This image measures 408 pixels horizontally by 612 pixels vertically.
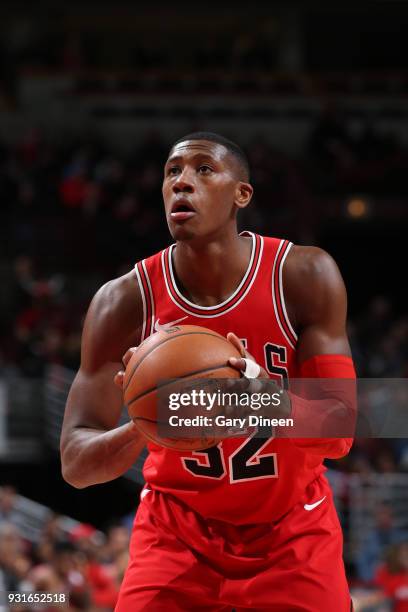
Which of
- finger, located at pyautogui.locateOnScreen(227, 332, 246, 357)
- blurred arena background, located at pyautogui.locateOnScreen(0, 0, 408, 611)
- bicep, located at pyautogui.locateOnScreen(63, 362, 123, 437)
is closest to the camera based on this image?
finger, located at pyautogui.locateOnScreen(227, 332, 246, 357)

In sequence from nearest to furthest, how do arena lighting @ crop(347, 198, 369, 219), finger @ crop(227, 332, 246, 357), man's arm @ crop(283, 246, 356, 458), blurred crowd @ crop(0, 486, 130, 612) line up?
finger @ crop(227, 332, 246, 357)
man's arm @ crop(283, 246, 356, 458)
blurred crowd @ crop(0, 486, 130, 612)
arena lighting @ crop(347, 198, 369, 219)

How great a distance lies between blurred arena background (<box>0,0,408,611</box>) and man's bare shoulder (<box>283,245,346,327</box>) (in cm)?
517

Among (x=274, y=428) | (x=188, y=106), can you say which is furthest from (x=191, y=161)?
(x=188, y=106)

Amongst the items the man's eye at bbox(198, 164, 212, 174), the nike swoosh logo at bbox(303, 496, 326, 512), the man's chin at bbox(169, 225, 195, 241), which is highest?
the man's eye at bbox(198, 164, 212, 174)

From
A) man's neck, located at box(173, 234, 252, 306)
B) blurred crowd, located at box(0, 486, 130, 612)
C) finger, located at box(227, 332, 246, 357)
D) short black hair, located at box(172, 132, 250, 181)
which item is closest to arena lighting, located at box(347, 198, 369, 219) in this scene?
blurred crowd, located at box(0, 486, 130, 612)

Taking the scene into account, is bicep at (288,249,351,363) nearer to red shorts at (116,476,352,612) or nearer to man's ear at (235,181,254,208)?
man's ear at (235,181,254,208)

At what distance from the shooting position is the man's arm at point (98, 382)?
327cm

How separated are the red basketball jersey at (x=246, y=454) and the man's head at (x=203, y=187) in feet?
0.77

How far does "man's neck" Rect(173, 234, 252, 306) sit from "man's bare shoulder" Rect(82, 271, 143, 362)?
6.8 inches

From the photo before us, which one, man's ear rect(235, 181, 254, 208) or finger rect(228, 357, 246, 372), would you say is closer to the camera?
finger rect(228, 357, 246, 372)

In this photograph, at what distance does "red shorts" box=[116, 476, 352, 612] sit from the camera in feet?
10.8

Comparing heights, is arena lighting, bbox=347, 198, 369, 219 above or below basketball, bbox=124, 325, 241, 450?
below

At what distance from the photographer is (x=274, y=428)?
299 cm

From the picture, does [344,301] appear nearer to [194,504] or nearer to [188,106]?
[194,504]
